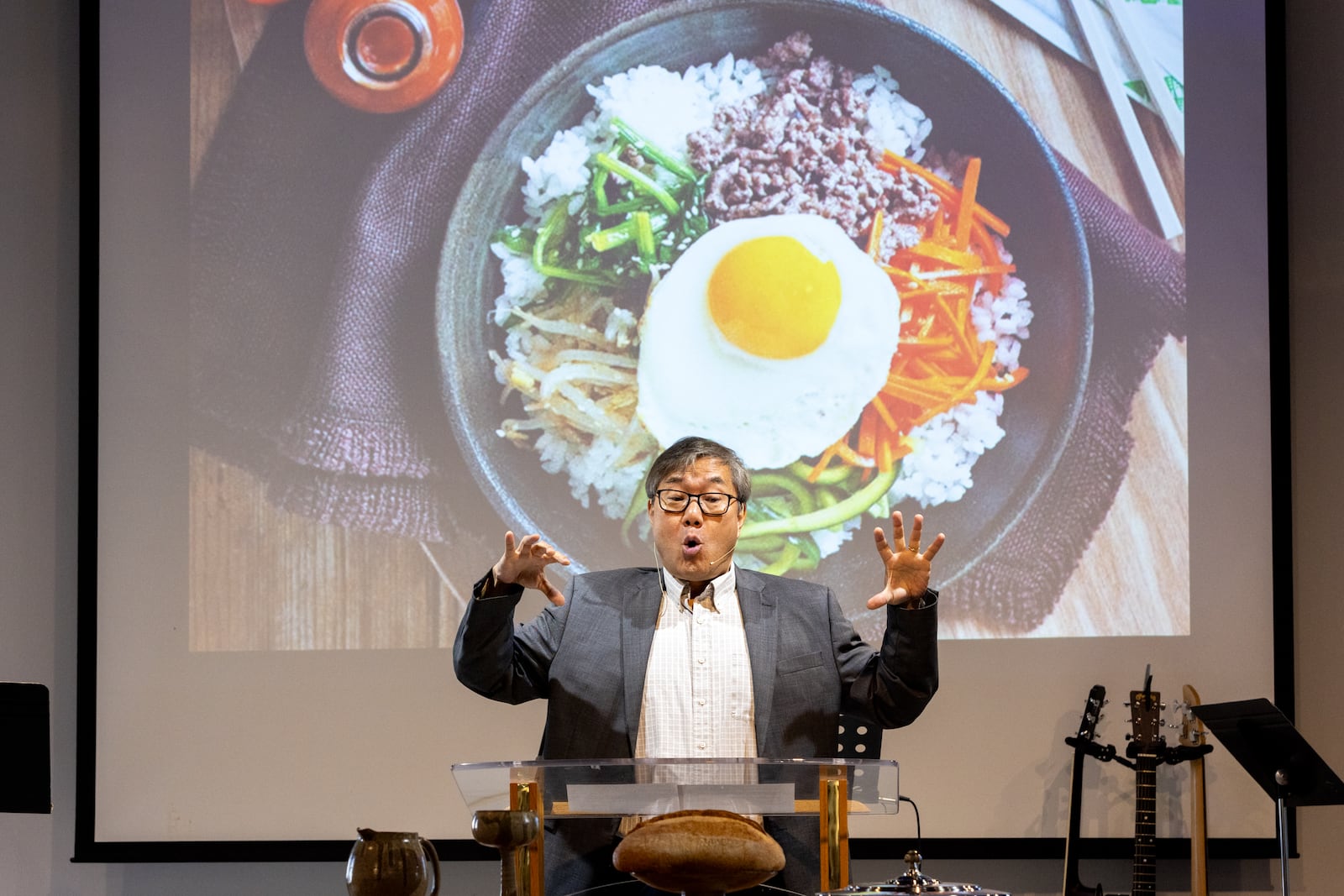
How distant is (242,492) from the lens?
4066 mm

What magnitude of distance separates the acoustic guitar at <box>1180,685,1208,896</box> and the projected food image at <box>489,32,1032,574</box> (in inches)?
33.8

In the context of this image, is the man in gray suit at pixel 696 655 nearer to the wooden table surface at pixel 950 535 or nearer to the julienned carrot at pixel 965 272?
the wooden table surface at pixel 950 535

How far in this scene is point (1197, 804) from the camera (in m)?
3.80

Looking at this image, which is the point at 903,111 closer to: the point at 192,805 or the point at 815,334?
the point at 815,334

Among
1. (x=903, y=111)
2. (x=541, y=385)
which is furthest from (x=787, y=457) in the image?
(x=903, y=111)

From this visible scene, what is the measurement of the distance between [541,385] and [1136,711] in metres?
1.86

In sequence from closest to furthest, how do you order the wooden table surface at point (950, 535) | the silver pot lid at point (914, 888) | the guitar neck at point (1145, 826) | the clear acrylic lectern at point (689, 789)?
the silver pot lid at point (914, 888) → the clear acrylic lectern at point (689, 789) → the guitar neck at point (1145, 826) → the wooden table surface at point (950, 535)

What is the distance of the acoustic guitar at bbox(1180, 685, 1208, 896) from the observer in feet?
12.4

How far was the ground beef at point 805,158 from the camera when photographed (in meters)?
4.05

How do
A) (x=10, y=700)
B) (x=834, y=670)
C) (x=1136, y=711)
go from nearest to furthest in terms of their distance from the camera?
(x=10, y=700) < (x=834, y=670) < (x=1136, y=711)

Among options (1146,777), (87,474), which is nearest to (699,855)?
(1146,777)

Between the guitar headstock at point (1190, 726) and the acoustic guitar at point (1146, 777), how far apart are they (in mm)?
63

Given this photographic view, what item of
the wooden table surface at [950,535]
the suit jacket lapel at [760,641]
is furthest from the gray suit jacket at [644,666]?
the wooden table surface at [950,535]

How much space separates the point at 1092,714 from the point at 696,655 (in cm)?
144
